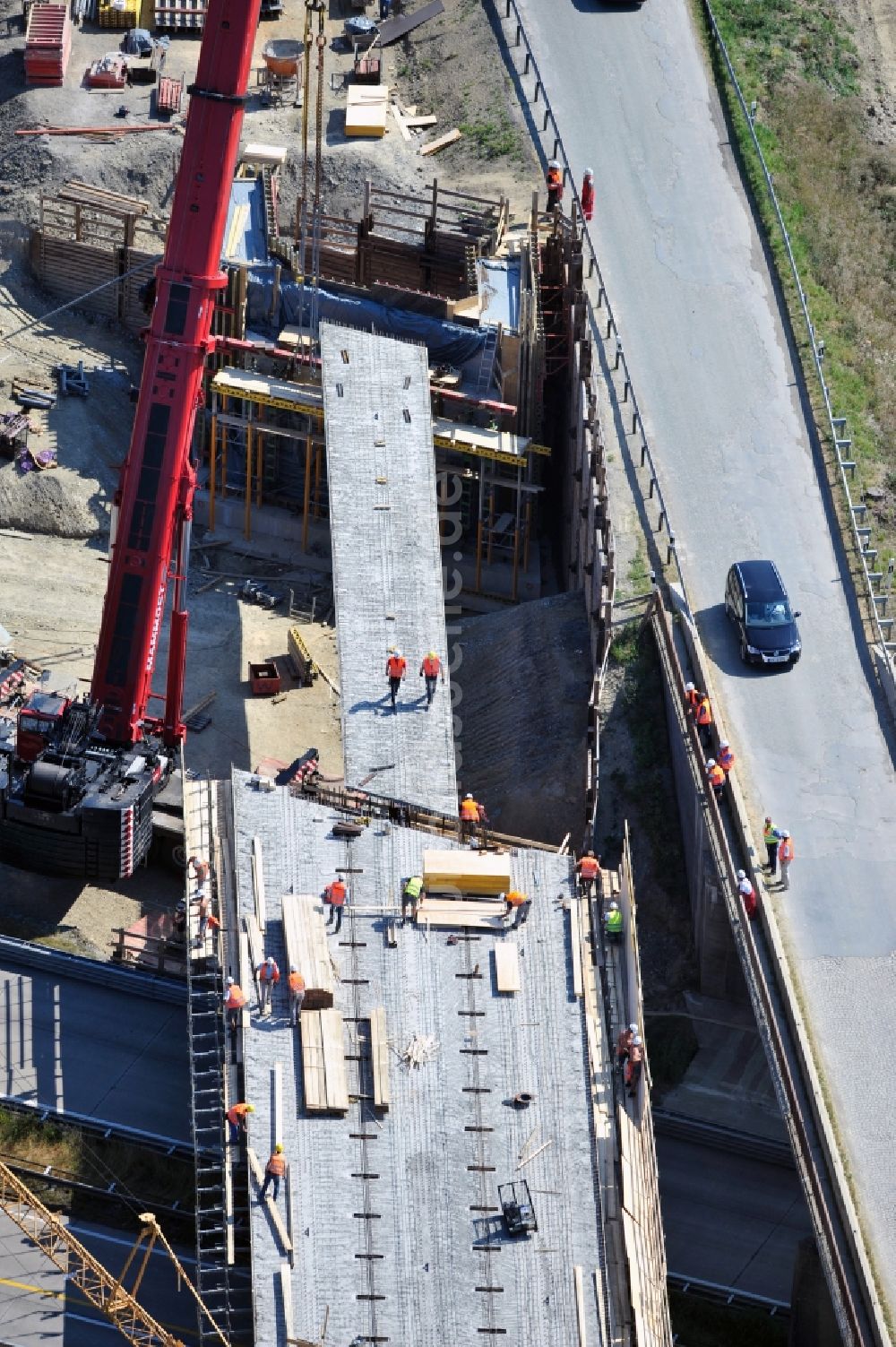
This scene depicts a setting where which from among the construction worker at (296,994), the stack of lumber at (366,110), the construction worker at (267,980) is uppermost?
the stack of lumber at (366,110)

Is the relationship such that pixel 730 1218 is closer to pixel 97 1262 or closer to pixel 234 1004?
pixel 234 1004

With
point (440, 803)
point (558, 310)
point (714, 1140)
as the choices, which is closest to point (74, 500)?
point (558, 310)

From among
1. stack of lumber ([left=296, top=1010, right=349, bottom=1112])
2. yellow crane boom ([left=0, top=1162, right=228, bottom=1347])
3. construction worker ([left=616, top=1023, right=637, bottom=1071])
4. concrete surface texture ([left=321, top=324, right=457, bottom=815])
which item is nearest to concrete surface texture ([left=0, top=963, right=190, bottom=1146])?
yellow crane boom ([left=0, top=1162, right=228, bottom=1347])

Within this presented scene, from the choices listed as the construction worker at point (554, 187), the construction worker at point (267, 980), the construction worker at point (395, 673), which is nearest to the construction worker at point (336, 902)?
the construction worker at point (267, 980)

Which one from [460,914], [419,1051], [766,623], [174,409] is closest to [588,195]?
[766,623]

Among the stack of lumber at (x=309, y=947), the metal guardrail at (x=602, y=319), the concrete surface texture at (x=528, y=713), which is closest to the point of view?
the stack of lumber at (x=309, y=947)

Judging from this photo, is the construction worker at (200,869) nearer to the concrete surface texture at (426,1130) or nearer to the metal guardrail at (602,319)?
the concrete surface texture at (426,1130)

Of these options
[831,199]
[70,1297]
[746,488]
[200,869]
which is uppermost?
[831,199]
